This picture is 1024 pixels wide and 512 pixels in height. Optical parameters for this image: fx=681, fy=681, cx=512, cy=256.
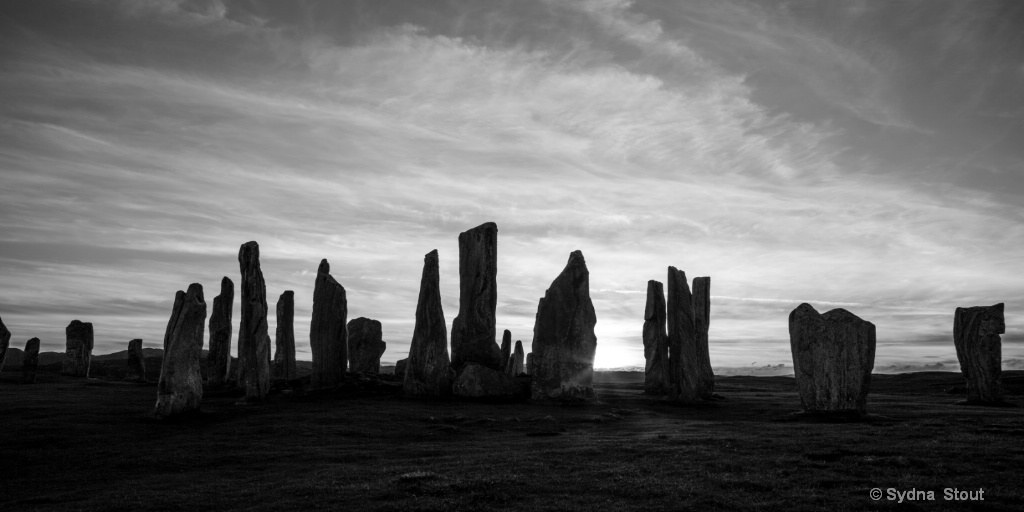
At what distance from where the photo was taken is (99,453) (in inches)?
860

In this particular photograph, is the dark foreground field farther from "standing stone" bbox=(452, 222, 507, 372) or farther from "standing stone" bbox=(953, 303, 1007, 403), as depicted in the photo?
"standing stone" bbox=(452, 222, 507, 372)

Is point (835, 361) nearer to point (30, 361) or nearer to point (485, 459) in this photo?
point (485, 459)

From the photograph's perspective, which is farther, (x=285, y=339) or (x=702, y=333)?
(x=285, y=339)

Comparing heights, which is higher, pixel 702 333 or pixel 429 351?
pixel 702 333

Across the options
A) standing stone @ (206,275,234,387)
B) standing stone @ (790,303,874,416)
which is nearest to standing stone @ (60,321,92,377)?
standing stone @ (206,275,234,387)

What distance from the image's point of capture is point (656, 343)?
5166cm

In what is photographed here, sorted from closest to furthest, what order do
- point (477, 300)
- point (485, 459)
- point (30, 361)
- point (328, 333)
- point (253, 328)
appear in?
point (485, 459), point (253, 328), point (328, 333), point (477, 300), point (30, 361)

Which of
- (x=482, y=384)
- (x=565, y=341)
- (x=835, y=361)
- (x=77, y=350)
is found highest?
(x=565, y=341)

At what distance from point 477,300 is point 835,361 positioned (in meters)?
22.1

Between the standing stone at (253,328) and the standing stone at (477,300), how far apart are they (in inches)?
463

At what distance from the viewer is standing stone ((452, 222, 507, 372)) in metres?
43.2

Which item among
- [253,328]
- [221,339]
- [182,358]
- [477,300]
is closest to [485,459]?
[182,358]

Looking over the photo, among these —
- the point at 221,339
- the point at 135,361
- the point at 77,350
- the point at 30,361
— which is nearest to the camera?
the point at 221,339

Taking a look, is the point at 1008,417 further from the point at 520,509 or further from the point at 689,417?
the point at 520,509
